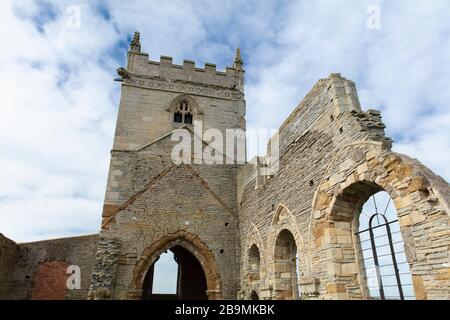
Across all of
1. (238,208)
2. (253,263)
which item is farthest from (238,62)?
(253,263)

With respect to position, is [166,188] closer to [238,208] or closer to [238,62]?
[238,208]

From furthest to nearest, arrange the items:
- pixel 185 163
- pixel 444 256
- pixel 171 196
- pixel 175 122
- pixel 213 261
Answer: pixel 175 122, pixel 185 163, pixel 171 196, pixel 213 261, pixel 444 256

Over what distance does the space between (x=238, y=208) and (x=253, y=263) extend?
2265 mm

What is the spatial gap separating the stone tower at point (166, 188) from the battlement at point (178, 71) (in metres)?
0.04

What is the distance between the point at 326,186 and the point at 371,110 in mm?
1649

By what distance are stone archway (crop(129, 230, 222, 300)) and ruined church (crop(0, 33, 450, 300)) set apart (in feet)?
0.11

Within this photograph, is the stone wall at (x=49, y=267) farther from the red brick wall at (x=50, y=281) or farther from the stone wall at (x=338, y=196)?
the stone wall at (x=338, y=196)

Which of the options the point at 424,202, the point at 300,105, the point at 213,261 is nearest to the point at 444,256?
the point at 424,202

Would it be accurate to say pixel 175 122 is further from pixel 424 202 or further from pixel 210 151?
pixel 424 202

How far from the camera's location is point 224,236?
1086cm

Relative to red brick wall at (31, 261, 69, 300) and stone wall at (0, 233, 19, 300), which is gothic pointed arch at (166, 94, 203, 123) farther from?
stone wall at (0, 233, 19, 300)

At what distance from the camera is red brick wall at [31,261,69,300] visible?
1238 centimetres

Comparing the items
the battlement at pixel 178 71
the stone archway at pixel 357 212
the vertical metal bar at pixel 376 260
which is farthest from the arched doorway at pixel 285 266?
the battlement at pixel 178 71

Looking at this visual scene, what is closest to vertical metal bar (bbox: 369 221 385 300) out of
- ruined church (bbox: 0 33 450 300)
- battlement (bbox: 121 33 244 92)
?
ruined church (bbox: 0 33 450 300)
